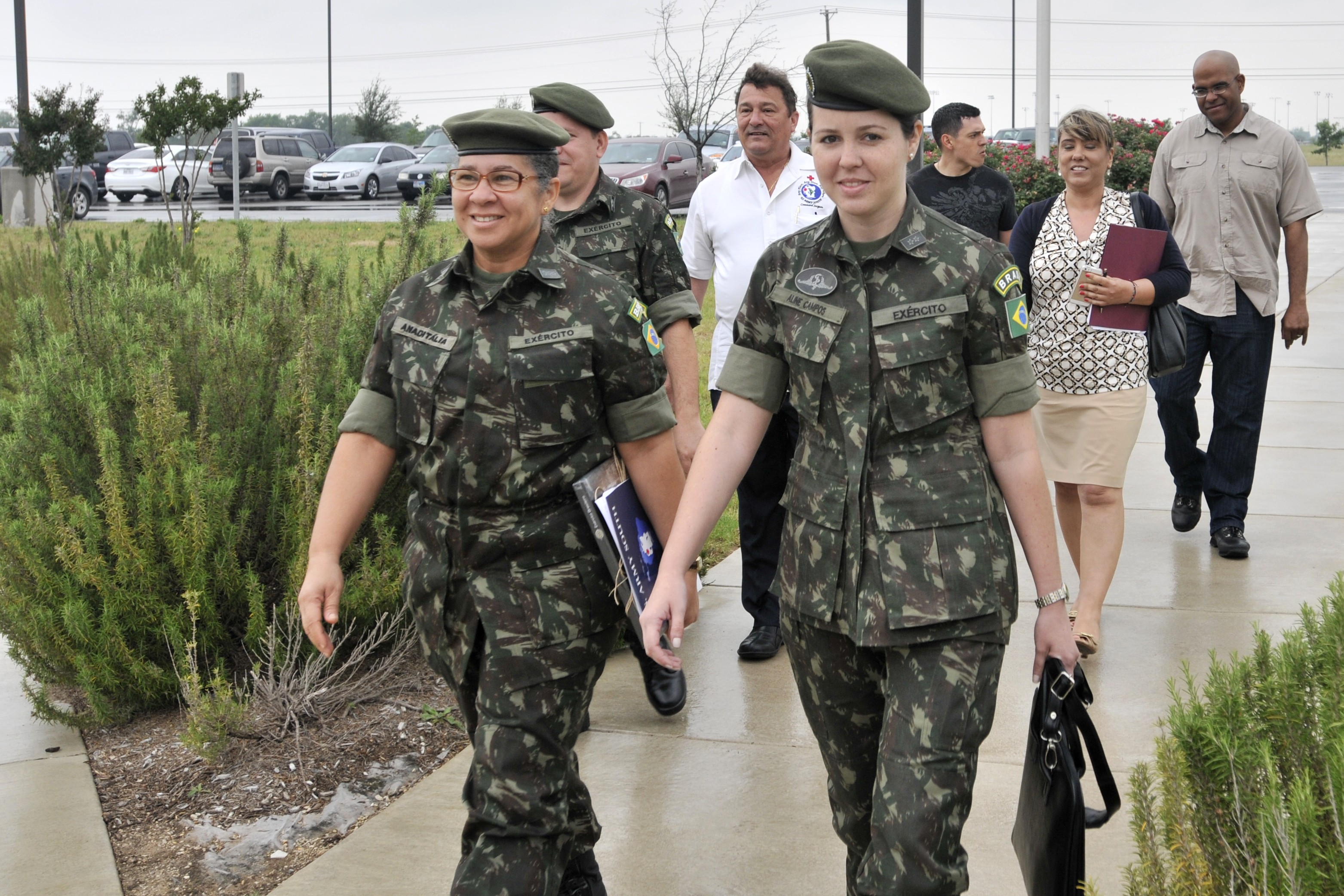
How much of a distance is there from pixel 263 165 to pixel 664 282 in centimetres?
2920

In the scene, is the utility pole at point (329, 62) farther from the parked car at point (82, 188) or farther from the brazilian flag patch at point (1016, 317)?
the brazilian flag patch at point (1016, 317)

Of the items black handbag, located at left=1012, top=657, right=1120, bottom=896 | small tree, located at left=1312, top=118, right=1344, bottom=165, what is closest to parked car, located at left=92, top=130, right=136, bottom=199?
black handbag, located at left=1012, top=657, right=1120, bottom=896

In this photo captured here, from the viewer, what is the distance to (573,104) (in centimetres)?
437

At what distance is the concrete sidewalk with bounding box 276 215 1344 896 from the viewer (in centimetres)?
363

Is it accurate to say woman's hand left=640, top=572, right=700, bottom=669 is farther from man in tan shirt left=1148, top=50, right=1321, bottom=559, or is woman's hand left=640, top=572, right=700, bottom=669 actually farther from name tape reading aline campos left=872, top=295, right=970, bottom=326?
man in tan shirt left=1148, top=50, right=1321, bottom=559

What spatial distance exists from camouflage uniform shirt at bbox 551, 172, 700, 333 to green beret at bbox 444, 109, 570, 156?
4.65ft

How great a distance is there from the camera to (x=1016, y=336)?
2734 millimetres

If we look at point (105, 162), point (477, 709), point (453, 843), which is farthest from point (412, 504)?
point (105, 162)

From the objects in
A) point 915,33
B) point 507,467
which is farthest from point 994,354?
point 915,33

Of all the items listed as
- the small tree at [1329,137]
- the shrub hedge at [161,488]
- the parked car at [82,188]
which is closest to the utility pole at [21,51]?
the parked car at [82,188]

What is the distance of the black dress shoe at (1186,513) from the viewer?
683 cm

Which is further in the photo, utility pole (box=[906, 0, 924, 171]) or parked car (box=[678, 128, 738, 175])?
parked car (box=[678, 128, 738, 175])

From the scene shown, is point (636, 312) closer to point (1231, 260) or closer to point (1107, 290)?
point (1107, 290)

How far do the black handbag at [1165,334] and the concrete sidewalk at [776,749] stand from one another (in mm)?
1041
